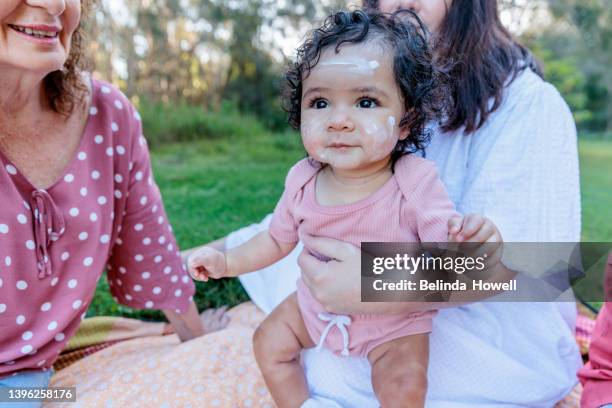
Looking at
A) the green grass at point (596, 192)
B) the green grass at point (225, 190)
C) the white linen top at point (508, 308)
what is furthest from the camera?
the green grass at point (596, 192)

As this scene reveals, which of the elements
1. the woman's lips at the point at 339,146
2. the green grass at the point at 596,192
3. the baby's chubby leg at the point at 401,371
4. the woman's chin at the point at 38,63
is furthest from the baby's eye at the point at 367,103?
the green grass at the point at 596,192

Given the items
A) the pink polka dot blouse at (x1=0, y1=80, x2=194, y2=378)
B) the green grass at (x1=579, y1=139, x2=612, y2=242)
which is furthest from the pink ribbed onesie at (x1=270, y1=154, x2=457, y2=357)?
the green grass at (x1=579, y1=139, x2=612, y2=242)

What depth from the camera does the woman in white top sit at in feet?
5.47

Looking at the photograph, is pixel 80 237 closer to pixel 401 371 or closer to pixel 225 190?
pixel 401 371

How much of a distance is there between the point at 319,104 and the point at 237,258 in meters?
0.48

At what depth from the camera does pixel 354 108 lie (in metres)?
1.41

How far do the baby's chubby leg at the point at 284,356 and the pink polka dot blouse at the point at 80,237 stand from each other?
1.88ft

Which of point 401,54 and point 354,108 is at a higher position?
point 401,54

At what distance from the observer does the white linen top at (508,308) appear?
65.6 inches

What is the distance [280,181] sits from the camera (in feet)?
13.9

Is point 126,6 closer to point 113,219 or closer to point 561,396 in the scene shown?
point 113,219

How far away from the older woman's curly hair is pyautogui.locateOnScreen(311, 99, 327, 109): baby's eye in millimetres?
785

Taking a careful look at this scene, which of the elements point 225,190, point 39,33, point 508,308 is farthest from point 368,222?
point 225,190

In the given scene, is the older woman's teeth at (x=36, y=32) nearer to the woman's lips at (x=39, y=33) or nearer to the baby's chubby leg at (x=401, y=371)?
the woman's lips at (x=39, y=33)
